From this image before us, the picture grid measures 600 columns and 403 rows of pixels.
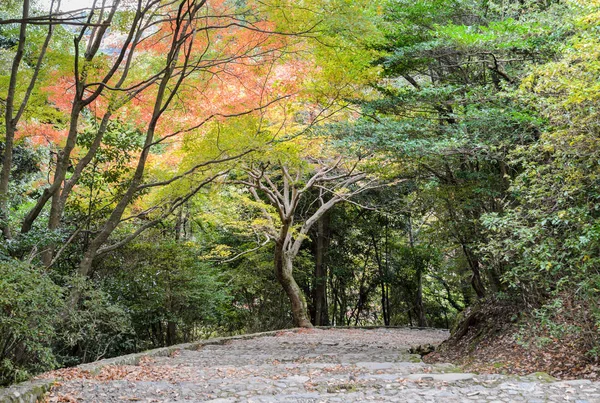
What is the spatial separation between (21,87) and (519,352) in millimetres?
7675

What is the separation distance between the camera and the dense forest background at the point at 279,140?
4.86 m

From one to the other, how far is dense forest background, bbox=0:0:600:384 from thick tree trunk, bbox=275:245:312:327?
7 centimetres

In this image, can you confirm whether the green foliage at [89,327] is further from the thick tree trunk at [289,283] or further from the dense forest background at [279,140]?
the thick tree trunk at [289,283]

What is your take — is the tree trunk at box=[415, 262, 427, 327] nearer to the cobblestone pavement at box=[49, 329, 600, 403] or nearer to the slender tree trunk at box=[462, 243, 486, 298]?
the slender tree trunk at box=[462, 243, 486, 298]

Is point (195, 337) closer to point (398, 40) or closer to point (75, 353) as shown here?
point (75, 353)

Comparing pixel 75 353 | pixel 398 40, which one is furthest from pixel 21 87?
pixel 398 40

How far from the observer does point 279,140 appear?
9.09 meters

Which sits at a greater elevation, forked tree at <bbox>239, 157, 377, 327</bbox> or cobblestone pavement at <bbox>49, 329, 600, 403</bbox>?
forked tree at <bbox>239, 157, 377, 327</bbox>

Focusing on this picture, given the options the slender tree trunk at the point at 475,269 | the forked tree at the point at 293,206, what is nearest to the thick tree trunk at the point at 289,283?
the forked tree at the point at 293,206

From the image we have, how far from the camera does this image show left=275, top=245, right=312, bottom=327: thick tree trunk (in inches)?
490

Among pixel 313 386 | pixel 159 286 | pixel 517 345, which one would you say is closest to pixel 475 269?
pixel 517 345

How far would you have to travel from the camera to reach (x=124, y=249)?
9.13m

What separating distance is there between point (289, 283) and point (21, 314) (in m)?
9.04

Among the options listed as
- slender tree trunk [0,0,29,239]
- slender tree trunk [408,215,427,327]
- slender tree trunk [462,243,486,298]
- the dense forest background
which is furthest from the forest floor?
slender tree trunk [408,215,427,327]
